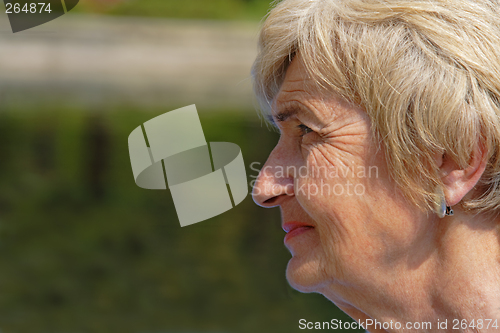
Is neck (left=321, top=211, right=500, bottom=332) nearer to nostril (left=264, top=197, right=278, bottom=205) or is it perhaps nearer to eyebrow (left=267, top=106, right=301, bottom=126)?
nostril (left=264, top=197, right=278, bottom=205)

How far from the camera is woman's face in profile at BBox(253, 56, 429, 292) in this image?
4.19 ft

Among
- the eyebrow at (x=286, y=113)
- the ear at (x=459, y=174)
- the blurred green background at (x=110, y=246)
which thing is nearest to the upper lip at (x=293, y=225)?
the eyebrow at (x=286, y=113)

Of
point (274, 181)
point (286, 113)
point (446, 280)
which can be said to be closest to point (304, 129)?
point (286, 113)

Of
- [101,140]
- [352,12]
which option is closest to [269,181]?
[352,12]

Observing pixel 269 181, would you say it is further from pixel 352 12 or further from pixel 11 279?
pixel 11 279

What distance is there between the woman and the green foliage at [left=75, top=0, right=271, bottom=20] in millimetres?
4737

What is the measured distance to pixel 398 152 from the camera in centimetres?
A: 121

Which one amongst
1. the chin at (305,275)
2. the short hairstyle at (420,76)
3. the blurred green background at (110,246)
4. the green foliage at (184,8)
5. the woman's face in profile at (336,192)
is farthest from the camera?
the green foliage at (184,8)

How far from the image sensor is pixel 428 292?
1.31 metres

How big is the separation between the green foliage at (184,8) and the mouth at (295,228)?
474 centimetres

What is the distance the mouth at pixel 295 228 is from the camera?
1.48m

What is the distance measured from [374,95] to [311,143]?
258 millimetres

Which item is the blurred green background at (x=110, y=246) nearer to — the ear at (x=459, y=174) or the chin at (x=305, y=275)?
the chin at (x=305, y=275)

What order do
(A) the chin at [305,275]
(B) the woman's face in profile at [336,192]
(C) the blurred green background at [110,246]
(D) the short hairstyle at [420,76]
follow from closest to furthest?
(D) the short hairstyle at [420,76]
(B) the woman's face in profile at [336,192]
(A) the chin at [305,275]
(C) the blurred green background at [110,246]
